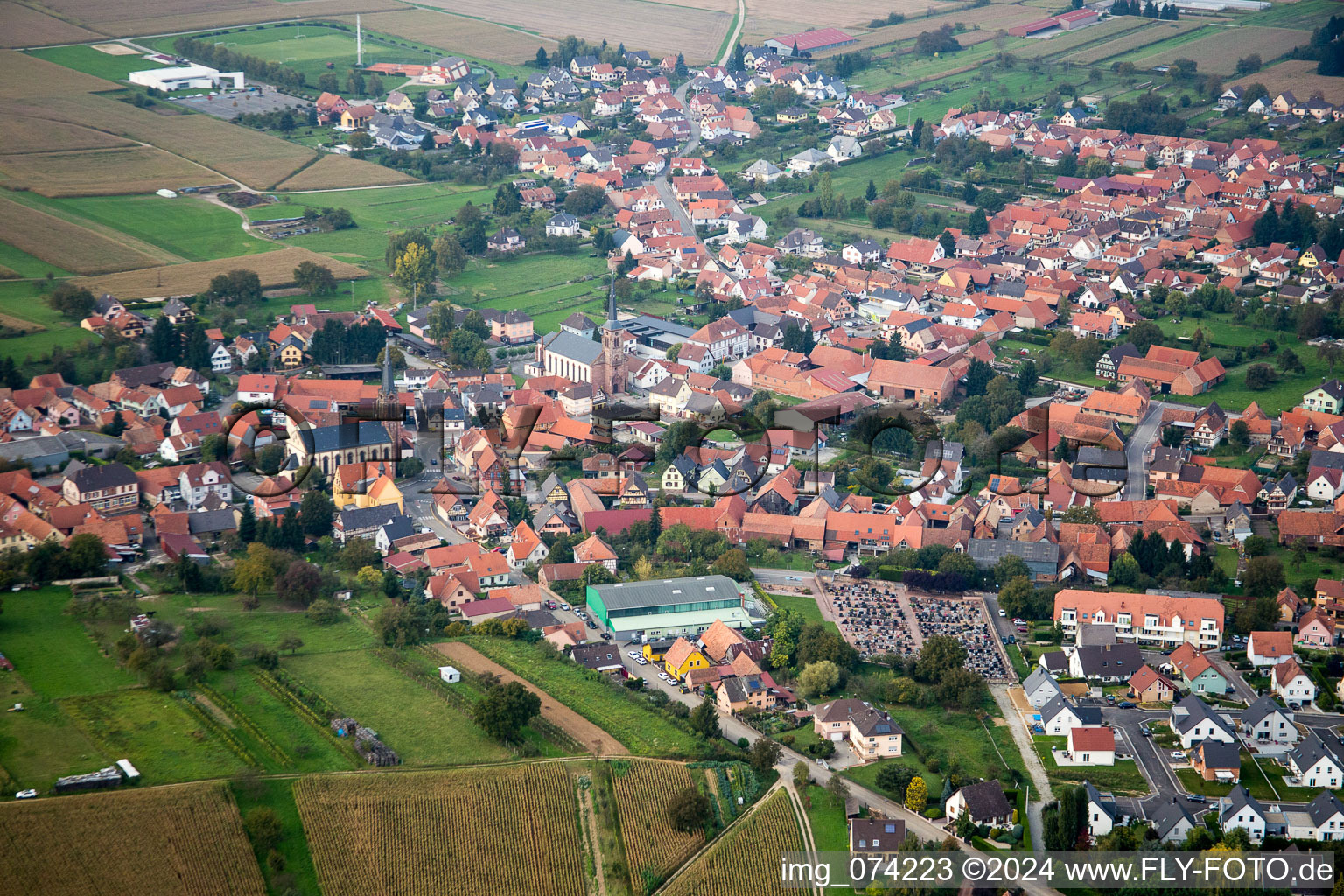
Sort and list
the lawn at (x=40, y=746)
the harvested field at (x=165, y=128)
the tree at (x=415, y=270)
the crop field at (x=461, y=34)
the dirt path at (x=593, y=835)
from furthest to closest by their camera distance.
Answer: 1. the crop field at (x=461, y=34)
2. the harvested field at (x=165, y=128)
3. the tree at (x=415, y=270)
4. the lawn at (x=40, y=746)
5. the dirt path at (x=593, y=835)

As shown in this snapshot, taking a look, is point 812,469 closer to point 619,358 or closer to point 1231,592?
point 619,358

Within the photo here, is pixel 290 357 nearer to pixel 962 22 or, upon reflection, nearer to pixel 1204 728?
pixel 1204 728

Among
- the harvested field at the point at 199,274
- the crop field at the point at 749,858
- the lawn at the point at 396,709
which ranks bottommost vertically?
the crop field at the point at 749,858

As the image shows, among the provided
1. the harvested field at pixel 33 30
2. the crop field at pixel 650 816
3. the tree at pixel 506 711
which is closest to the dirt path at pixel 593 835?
the crop field at pixel 650 816

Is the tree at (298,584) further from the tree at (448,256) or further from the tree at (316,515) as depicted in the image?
the tree at (448,256)

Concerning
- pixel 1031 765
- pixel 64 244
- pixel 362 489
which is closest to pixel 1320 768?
pixel 1031 765

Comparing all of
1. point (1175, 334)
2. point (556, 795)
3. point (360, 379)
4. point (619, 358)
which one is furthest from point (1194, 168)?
point (556, 795)
